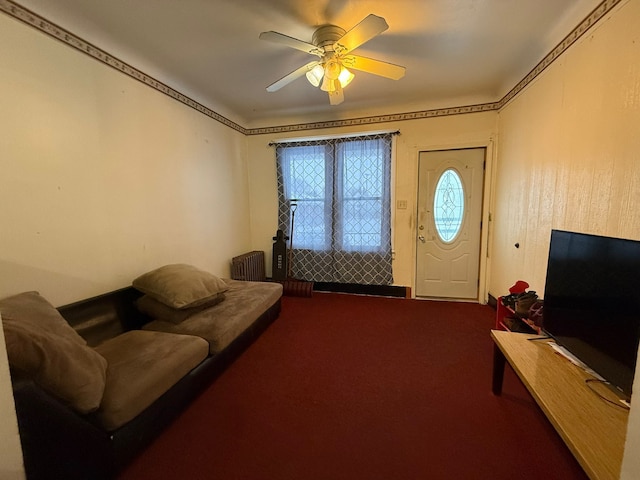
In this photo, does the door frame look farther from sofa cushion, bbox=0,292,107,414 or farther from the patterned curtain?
sofa cushion, bbox=0,292,107,414

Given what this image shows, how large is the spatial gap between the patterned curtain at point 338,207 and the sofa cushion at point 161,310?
216cm

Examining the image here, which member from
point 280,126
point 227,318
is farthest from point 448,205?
point 227,318

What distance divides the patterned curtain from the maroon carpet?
4.82 ft

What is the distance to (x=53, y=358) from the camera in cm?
113

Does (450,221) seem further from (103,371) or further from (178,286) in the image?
(103,371)

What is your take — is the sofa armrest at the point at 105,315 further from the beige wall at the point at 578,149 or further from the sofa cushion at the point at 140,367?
the beige wall at the point at 578,149

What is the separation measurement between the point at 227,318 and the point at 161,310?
0.51 m

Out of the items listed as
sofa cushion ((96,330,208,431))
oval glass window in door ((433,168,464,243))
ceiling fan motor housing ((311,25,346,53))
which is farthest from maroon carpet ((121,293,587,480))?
ceiling fan motor housing ((311,25,346,53))

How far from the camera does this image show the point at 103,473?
1252 mm

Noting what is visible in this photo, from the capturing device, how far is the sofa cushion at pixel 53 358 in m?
1.06

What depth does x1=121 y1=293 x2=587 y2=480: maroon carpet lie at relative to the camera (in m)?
1.37

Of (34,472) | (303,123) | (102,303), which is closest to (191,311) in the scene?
(102,303)

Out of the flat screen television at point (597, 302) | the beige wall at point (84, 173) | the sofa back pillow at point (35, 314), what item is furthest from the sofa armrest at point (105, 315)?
the flat screen television at point (597, 302)

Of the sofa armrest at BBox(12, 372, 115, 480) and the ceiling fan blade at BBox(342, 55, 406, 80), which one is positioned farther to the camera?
the ceiling fan blade at BBox(342, 55, 406, 80)
